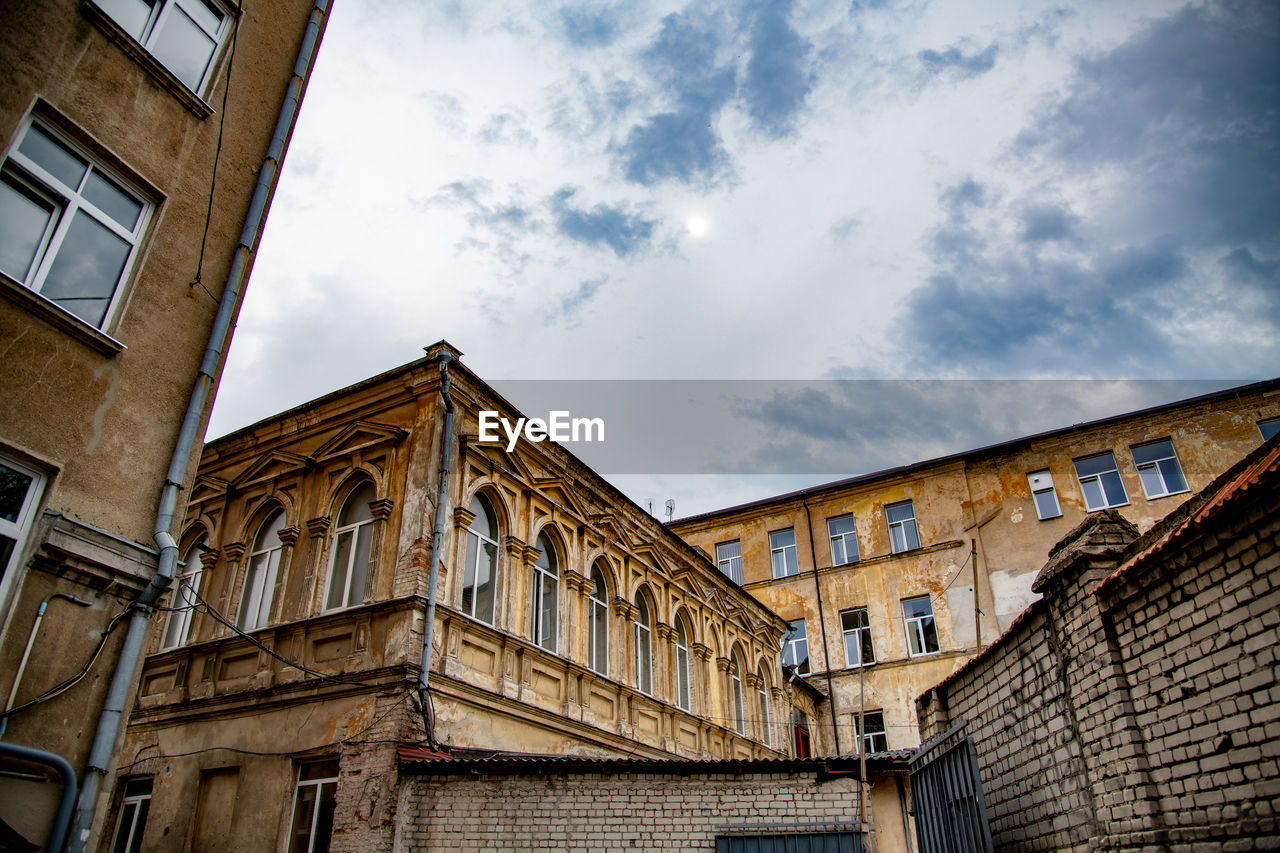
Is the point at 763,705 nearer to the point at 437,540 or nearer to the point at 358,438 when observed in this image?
the point at 437,540

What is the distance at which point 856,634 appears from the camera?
28594 millimetres

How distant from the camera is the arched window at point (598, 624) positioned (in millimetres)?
16141

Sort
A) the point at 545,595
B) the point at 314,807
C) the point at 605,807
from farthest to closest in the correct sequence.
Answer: the point at 545,595, the point at 314,807, the point at 605,807

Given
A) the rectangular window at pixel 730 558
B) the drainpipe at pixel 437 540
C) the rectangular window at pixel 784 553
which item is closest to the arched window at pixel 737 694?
the rectangular window at pixel 784 553

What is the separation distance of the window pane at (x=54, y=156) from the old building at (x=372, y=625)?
16.2 ft

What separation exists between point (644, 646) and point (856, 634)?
42.5 ft

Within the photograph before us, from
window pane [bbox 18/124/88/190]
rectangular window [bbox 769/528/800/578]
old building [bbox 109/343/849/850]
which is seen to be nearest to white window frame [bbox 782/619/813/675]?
rectangular window [bbox 769/528/800/578]

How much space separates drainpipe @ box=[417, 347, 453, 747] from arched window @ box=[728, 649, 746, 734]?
441 inches

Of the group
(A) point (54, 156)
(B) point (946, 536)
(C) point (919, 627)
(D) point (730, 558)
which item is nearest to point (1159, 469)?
(B) point (946, 536)

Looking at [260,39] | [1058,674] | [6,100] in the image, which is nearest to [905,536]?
[1058,674]

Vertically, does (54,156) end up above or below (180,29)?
below

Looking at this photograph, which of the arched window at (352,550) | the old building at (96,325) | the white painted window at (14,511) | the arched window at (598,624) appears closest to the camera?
the white painted window at (14,511)

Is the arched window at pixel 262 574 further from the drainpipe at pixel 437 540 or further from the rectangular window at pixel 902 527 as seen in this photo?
the rectangular window at pixel 902 527

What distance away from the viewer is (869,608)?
1127 inches
